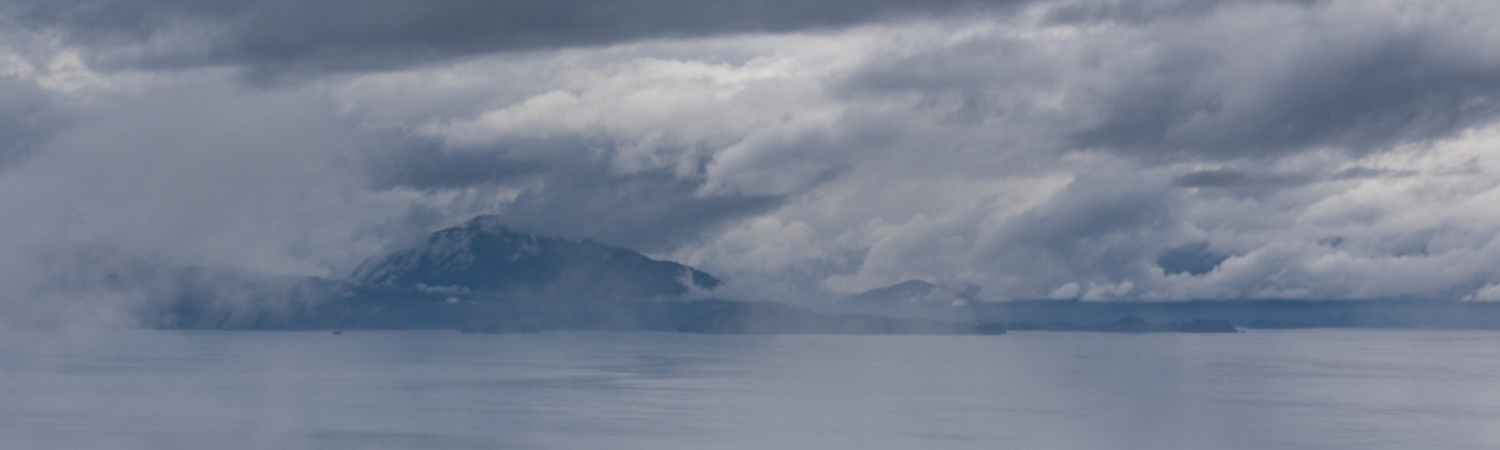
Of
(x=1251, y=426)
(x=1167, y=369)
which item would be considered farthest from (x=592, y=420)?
(x=1167, y=369)

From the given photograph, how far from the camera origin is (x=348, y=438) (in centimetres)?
7869

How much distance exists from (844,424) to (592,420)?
17976mm

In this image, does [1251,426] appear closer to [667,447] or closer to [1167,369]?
[667,447]

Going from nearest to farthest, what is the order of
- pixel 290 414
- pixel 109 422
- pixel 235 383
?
pixel 109 422
pixel 290 414
pixel 235 383

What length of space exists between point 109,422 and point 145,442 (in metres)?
14.9

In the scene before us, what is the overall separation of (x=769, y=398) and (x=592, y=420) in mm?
27522

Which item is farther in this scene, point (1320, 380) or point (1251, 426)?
point (1320, 380)

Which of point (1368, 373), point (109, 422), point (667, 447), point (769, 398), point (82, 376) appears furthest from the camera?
point (1368, 373)

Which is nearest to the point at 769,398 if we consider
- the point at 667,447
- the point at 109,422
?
the point at 667,447

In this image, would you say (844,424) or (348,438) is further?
(844,424)

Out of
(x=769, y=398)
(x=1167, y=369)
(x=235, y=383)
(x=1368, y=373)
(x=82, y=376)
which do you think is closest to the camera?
(x=769, y=398)

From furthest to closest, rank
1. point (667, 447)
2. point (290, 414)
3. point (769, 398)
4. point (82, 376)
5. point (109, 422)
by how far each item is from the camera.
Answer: point (82, 376)
point (769, 398)
point (290, 414)
point (109, 422)
point (667, 447)

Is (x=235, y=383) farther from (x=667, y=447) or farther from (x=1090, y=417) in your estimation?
(x=1090, y=417)

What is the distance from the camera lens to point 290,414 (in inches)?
3770
